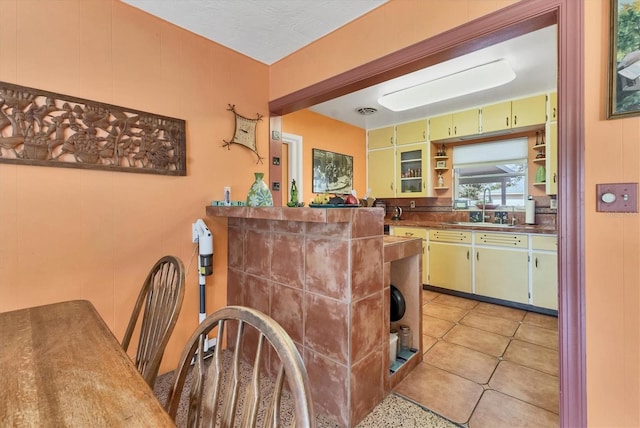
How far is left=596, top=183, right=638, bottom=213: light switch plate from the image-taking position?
116 centimetres

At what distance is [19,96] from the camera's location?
1460 millimetres

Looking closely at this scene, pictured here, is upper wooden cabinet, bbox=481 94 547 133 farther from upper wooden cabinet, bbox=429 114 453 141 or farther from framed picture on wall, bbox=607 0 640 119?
framed picture on wall, bbox=607 0 640 119

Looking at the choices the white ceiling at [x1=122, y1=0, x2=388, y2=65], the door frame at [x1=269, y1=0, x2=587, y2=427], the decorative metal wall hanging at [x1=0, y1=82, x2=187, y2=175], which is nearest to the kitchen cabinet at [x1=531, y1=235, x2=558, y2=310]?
the door frame at [x1=269, y1=0, x2=587, y2=427]

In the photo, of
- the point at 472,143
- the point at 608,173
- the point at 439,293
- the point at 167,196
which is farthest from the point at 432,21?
the point at 439,293

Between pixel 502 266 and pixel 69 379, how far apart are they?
3713 millimetres

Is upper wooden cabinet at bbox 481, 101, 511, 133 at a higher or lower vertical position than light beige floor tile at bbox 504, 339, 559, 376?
higher

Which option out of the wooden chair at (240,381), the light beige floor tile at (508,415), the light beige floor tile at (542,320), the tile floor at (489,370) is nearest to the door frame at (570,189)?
the light beige floor tile at (508,415)

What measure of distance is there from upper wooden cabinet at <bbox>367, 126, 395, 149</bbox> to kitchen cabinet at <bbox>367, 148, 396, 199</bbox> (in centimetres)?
9

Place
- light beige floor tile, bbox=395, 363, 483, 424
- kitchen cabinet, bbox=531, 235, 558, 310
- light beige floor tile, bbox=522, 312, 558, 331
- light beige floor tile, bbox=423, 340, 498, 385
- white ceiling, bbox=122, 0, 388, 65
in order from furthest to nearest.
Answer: kitchen cabinet, bbox=531, 235, 558, 310 → light beige floor tile, bbox=522, 312, 558, 331 → light beige floor tile, bbox=423, 340, 498, 385 → white ceiling, bbox=122, 0, 388, 65 → light beige floor tile, bbox=395, 363, 483, 424

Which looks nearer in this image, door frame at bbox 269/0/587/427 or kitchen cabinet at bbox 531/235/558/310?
door frame at bbox 269/0/587/427

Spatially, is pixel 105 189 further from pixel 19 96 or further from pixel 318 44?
pixel 318 44

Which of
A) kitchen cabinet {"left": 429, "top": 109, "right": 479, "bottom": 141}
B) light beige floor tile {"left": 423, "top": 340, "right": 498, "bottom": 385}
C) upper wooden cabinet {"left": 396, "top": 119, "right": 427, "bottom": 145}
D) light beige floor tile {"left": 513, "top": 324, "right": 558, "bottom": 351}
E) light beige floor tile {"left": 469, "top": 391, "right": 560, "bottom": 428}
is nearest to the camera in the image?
light beige floor tile {"left": 469, "top": 391, "right": 560, "bottom": 428}

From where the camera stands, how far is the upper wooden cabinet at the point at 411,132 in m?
4.09

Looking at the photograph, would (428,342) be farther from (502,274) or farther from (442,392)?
(502,274)
